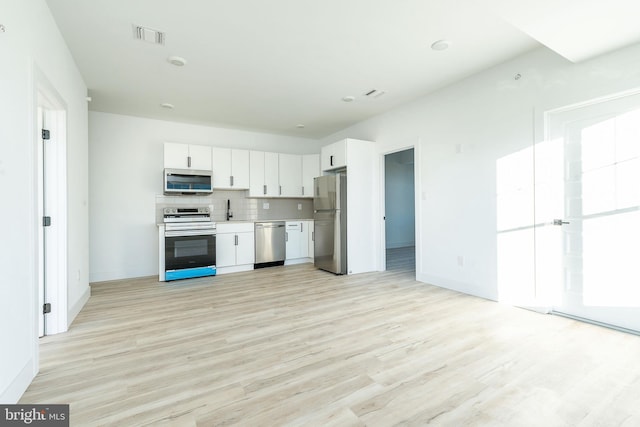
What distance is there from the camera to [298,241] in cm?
595

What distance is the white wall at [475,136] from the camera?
9.09 ft

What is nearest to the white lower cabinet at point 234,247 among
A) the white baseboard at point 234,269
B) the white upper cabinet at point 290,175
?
the white baseboard at point 234,269

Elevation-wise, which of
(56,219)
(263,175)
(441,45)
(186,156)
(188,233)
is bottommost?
(188,233)

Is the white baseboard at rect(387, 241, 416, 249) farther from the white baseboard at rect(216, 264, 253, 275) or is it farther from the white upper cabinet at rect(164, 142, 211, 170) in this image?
the white upper cabinet at rect(164, 142, 211, 170)

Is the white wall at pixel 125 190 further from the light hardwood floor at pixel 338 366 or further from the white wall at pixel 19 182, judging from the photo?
the white wall at pixel 19 182

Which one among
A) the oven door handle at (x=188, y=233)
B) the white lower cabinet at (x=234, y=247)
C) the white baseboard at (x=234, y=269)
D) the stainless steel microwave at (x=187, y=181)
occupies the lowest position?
the white baseboard at (x=234, y=269)

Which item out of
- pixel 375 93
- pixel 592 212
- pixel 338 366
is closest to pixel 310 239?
pixel 375 93

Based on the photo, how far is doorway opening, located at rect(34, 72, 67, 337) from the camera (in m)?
2.58

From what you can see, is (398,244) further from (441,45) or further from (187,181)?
(441,45)

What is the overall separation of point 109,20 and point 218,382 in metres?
3.09

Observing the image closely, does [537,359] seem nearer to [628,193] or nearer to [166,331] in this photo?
[628,193]

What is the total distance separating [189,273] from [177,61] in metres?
3.14

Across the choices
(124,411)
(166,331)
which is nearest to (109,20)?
(166,331)

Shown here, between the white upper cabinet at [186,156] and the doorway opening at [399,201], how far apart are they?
4.70m
